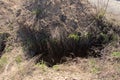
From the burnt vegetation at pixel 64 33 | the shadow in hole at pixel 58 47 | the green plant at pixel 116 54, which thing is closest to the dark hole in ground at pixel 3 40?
the burnt vegetation at pixel 64 33

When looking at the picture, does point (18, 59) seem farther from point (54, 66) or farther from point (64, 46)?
point (64, 46)

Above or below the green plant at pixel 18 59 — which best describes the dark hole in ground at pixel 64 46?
above

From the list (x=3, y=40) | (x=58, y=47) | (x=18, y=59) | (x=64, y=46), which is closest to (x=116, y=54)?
(x=64, y=46)

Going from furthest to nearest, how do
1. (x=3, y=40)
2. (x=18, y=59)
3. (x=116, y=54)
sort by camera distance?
1. (x=3, y=40)
2. (x=18, y=59)
3. (x=116, y=54)

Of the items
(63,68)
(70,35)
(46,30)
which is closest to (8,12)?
(46,30)

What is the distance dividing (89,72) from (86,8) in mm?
1819

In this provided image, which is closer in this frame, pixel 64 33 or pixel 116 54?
pixel 116 54

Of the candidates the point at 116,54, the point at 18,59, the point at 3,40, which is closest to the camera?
the point at 116,54

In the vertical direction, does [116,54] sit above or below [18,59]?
above

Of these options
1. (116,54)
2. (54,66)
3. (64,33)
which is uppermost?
(64,33)

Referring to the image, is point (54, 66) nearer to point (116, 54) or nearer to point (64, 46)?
point (64, 46)

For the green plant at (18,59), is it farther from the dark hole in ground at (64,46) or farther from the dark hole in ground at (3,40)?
the dark hole in ground at (3,40)

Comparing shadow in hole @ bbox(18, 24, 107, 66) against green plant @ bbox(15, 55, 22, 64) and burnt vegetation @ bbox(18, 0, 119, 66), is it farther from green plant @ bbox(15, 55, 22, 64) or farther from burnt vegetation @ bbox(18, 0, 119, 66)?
green plant @ bbox(15, 55, 22, 64)

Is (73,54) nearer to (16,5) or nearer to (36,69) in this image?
(36,69)
